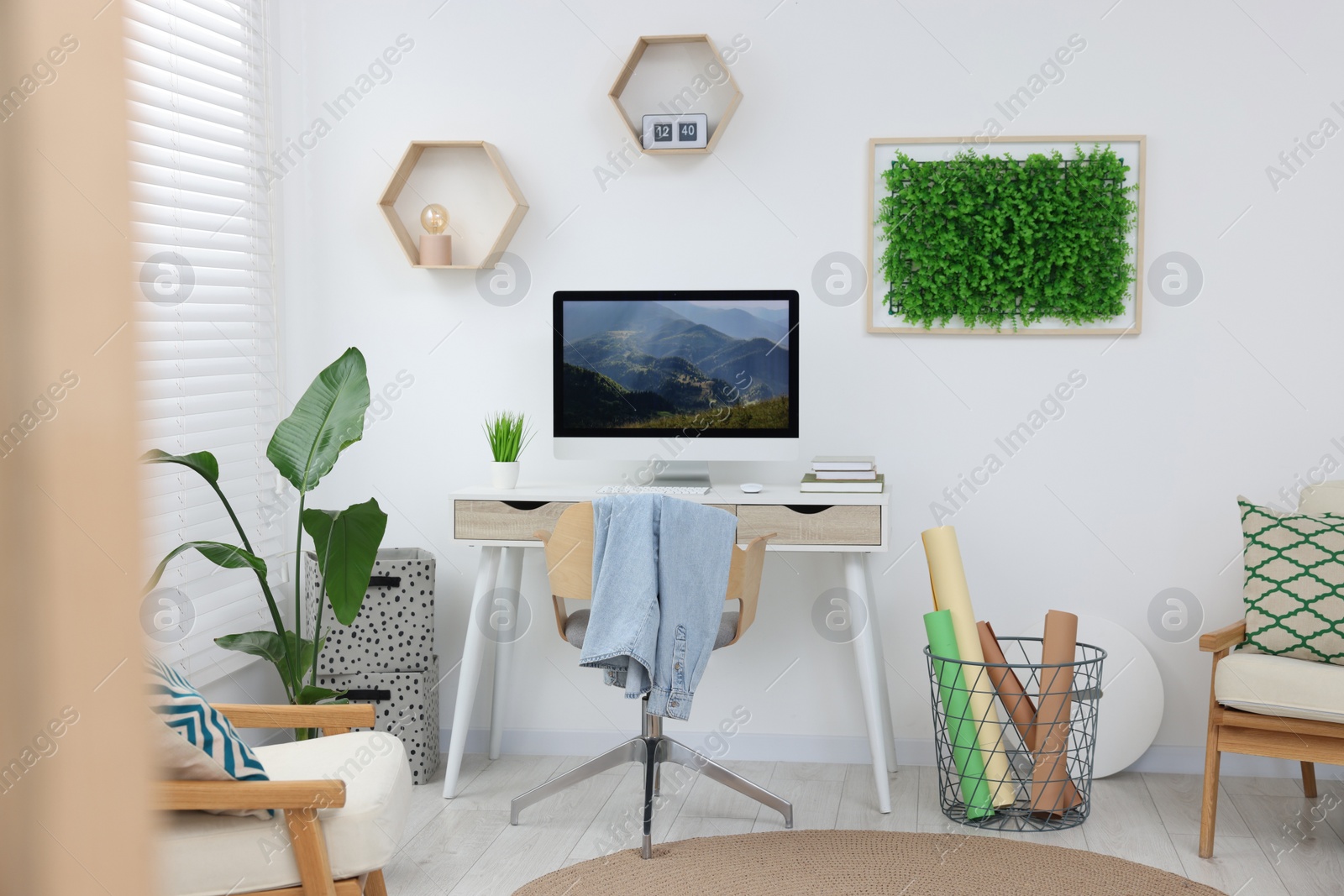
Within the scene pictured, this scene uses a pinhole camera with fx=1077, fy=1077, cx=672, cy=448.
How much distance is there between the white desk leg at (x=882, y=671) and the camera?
3.12 meters

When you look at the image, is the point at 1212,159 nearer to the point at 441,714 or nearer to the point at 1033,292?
A: the point at 1033,292

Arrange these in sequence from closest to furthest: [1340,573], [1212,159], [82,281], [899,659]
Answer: [82,281], [1340,573], [1212,159], [899,659]

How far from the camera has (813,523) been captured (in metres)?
2.87

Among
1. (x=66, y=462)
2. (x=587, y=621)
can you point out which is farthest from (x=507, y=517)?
(x=66, y=462)

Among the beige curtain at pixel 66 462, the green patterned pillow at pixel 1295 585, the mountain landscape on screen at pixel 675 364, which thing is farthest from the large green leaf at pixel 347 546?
the beige curtain at pixel 66 462

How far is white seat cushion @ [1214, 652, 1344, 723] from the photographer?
2381mm

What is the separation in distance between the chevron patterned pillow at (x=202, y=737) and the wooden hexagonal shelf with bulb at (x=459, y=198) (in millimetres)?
1895

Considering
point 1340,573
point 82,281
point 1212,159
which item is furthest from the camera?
point 1212,159

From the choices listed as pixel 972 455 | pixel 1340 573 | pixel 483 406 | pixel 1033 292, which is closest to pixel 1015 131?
pixel 1033 292

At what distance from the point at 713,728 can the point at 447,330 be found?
4.94ft

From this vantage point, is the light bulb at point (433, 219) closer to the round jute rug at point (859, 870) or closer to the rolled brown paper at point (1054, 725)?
the round jute rug at point (859, 870)

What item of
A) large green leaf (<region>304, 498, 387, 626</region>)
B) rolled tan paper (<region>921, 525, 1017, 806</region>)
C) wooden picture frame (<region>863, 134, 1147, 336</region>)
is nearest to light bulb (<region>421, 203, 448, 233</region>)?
large green leaf (<region>304, 498, 387, 626</region>)

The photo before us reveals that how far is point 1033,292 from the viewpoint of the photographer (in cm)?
314

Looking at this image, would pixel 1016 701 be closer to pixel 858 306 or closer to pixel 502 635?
pixel 858 306
